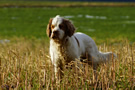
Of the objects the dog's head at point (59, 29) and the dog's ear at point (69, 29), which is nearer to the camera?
the dog's head at point (59, 29)

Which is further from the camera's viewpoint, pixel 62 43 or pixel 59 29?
pixel 62 43

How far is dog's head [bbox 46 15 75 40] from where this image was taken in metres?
5.96

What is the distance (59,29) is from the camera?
6.01m

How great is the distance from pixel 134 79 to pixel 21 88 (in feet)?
6.44

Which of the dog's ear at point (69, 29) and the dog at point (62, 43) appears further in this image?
the dog's ear at point (69, 29)

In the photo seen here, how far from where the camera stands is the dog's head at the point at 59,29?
235 inches

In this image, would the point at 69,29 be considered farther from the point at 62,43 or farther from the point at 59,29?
the point at 62,43

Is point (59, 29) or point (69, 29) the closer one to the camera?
point (59, 29)

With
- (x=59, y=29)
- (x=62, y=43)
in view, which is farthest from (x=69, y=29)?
(x=62, y=43)

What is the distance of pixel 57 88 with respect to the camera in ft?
15.6

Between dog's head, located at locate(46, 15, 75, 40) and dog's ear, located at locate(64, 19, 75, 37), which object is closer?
dog's head, located at locate(46, 15, 75, 40)

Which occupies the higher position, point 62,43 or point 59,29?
point 59,29

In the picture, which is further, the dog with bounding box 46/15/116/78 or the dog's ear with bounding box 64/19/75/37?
the dog's ear with bounding box 64/19/75/37

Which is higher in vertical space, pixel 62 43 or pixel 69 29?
pixel 69 29
